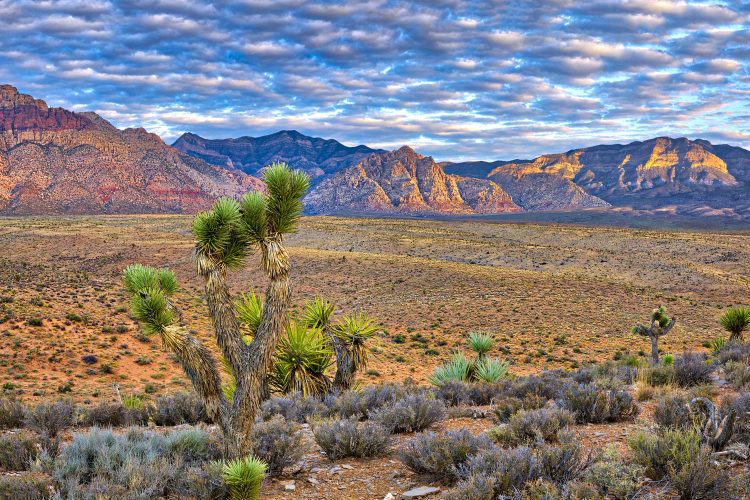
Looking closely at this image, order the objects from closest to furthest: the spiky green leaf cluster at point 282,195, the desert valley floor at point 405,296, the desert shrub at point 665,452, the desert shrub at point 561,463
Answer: the desert shrub at point 665,452 → the desert shrub at point 561,463 → the spiky green leaf cluster at point 282,195 → the desert valley floor at point 405,296

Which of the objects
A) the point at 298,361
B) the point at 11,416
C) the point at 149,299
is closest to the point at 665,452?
the point at 149,299

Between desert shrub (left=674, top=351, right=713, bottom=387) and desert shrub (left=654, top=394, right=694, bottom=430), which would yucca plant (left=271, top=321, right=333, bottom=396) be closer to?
desert shrub (left=654, top=394, right=694, bottom=430)

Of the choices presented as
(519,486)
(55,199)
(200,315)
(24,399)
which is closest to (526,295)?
(200,315)

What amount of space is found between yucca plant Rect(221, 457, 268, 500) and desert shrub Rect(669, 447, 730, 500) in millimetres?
4075

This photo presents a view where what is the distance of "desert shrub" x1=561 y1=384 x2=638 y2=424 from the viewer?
8859mm

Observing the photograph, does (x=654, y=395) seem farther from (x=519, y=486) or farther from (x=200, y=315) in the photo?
(x=200, y=315)

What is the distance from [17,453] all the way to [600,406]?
8.41 metres

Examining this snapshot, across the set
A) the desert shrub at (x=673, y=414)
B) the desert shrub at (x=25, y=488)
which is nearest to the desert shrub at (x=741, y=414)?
the desert shrub at (x=673, y=414)

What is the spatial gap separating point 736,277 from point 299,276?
40.9 meters

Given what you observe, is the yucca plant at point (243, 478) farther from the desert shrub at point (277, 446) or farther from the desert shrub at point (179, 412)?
the desert shrub at point (179, 412)

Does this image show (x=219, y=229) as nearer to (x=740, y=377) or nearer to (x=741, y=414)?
(x=741, y=414)

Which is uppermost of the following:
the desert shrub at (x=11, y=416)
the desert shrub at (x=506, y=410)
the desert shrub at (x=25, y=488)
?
the desert shrub at (x=25, y=488)

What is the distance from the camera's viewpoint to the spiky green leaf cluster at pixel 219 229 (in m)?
6.77

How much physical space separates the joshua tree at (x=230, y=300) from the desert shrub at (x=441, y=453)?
1.98 meters
